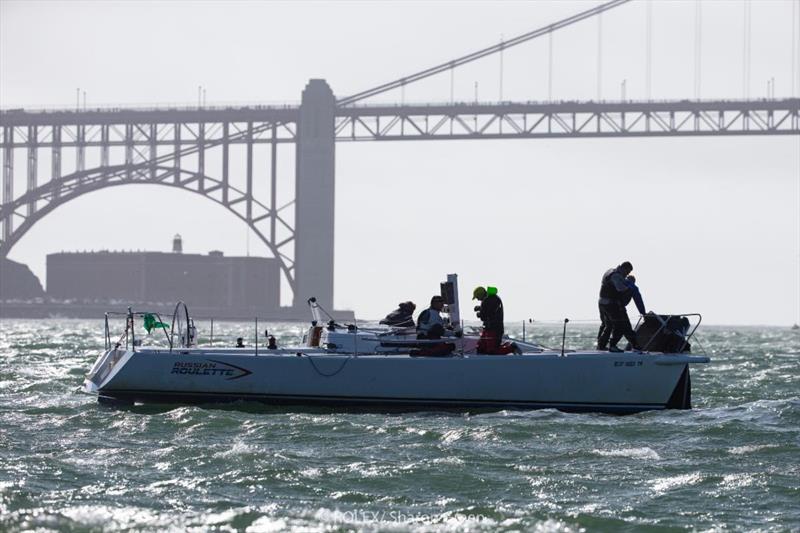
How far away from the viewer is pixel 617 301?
18500mm

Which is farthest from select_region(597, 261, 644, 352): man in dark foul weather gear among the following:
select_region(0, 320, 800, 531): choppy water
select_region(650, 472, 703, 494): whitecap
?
select_region(650, 472, 703, 494): whitecap

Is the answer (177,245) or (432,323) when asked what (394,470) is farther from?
(177,245)

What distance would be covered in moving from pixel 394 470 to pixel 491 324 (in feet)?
16.9

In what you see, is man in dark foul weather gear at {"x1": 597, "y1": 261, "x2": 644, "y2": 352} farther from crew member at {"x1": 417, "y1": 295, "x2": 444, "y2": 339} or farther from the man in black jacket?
crew member at {"x1": 417, "y1": 295, "x2": 444, "y2": 339}

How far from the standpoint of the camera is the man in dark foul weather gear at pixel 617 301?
60.4 feet

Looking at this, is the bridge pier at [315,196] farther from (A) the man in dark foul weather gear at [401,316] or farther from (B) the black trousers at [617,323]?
(B) the black trousers at [617,323]

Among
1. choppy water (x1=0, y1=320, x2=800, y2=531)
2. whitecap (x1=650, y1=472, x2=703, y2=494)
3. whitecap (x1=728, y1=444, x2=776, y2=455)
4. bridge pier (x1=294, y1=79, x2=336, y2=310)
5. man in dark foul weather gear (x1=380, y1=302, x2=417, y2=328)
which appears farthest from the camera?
bridge pier (x1=294, y1=79, x2=336, y2=310)

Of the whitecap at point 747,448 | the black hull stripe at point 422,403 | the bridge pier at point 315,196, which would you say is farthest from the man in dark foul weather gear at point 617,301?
the bridge pier at point 315,196

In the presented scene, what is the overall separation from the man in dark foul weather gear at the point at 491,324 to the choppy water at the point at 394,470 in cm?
85

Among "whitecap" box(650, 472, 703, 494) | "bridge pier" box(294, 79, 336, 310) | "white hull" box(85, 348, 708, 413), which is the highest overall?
"bridge pier" box(294, 79, 336, 310)

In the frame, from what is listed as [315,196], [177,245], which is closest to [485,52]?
[315,196]

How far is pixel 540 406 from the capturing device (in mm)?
18391

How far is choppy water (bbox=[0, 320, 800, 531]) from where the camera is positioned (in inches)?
451

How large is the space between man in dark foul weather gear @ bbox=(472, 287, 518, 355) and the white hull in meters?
0.26
